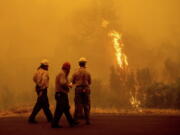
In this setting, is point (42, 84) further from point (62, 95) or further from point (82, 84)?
point (82, 84)

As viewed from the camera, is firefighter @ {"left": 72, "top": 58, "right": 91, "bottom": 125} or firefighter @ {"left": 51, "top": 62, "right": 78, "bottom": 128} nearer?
firefighter @ {"left": 51, "top": 62, "right": 78, "bottom": 128}

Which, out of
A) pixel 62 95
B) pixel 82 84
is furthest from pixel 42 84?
pixel 82 84

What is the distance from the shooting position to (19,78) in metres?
172

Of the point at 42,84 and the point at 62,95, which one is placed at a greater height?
the point at 42,84

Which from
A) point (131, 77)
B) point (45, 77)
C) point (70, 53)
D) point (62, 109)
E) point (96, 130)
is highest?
point (70, 53)

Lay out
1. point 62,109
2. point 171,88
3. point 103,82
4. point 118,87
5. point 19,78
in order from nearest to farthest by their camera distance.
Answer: point 62,109 → point 171,88 → point 118,87 → point 103,82 → point 19,78

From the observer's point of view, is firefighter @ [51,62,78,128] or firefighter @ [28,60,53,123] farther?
firefighter @ [28,60,53,123]

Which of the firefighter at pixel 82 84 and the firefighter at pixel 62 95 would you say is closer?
the firefighter at pixel 62 95

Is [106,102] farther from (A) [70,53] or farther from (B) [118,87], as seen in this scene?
(A) [70,53]

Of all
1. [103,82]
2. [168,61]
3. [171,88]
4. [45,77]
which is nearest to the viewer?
[45,77]

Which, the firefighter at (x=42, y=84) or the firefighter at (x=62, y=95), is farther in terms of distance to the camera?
the firefighter at (x=42, y=84)

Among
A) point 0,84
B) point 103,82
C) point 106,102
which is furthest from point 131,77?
point 0,84

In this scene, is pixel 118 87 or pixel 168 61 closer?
pixel 118 87

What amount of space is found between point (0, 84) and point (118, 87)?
74.6 meters
